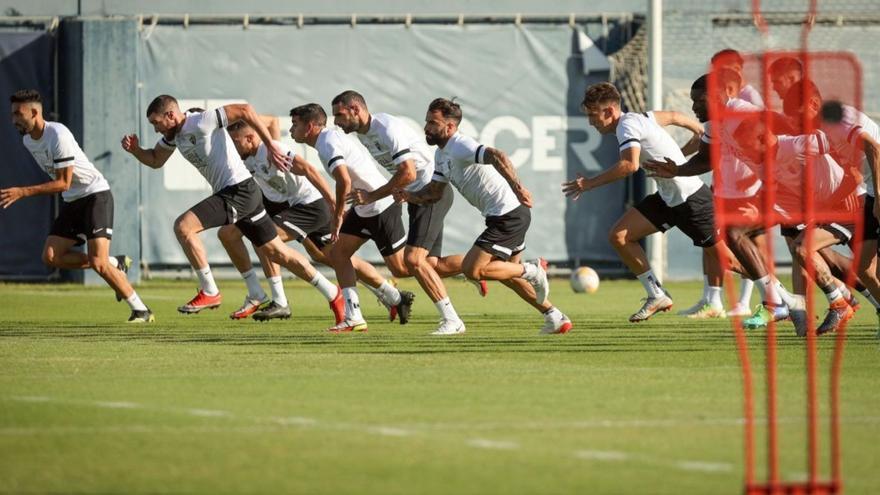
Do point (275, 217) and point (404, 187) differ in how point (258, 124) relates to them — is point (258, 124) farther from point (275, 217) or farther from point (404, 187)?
point (275, 217)

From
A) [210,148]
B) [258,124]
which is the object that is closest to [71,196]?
[210,148]

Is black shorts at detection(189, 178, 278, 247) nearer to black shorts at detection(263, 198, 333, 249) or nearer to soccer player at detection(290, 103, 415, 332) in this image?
black shorts at detection(263, 198, 333, 249)

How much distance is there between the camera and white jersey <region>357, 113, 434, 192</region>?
14.8 meters

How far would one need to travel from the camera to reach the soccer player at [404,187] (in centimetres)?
1464

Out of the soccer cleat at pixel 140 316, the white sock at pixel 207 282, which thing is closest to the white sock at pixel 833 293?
the white sock at pixel 207 282

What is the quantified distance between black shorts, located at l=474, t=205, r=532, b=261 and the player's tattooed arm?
0.79 m

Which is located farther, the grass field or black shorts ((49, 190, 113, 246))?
black shorts ((49, 190, 113, 246))

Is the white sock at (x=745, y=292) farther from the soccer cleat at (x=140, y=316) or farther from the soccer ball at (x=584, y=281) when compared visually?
the soccer cleat at (x=140, y=316)

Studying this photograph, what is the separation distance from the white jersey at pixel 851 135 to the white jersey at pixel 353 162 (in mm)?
4230

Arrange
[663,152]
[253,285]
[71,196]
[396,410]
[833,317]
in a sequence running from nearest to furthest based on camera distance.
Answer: [396,410] → [833,317] → [663,152] → [71,196] → [253,285]

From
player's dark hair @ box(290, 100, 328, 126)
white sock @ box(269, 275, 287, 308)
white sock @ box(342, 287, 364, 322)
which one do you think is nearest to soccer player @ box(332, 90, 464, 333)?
player's dark hair @ box(290, 100, 328, 126)

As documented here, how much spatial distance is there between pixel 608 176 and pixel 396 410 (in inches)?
234

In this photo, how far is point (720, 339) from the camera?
14.2 meters

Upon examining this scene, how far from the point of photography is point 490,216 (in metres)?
14.8
